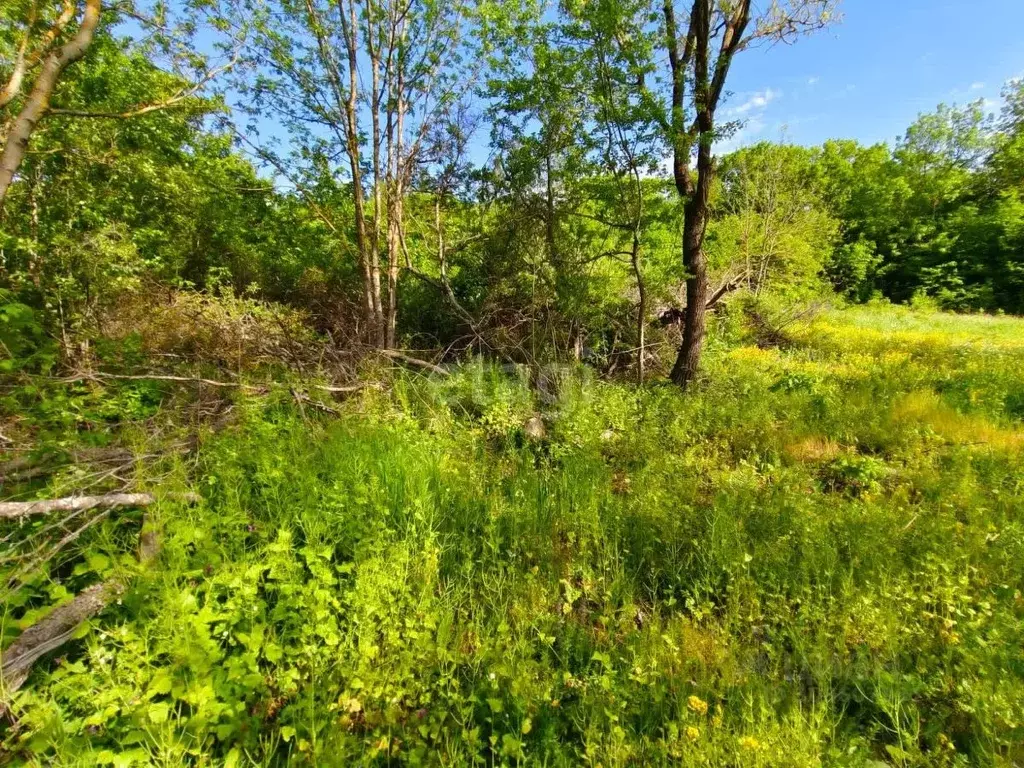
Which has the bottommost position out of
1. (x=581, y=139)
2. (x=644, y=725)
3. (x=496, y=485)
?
(x=644, y=725)

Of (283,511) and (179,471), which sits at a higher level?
(179,471)

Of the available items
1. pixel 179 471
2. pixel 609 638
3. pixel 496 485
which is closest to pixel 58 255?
pixel 179 471

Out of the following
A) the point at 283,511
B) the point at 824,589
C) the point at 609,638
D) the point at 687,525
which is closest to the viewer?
the point at 609,638

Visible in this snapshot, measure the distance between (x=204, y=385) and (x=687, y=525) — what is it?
489 centimetres

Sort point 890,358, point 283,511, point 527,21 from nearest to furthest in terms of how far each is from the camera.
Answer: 1. point 283,511
2. point 527,21
3. point 890,358

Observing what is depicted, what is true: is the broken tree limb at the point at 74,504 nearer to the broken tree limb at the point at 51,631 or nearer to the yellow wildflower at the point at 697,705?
the broken tree limb at the point at 51,631

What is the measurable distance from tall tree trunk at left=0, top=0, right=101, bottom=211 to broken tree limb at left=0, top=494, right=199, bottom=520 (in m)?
1.51

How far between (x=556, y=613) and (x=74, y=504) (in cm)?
277

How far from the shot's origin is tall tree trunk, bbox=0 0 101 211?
211 centimetres

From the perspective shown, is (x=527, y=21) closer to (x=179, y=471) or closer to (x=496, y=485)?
(x=496, y=485)

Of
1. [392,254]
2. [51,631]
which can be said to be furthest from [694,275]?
[51,631]

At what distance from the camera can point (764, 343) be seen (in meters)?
11.2

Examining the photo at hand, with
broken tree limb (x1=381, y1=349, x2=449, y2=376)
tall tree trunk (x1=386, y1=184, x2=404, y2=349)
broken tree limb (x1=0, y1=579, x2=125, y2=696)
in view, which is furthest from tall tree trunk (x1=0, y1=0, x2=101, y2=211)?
tall tree trunk (x1=386, y1=184, x2=404, y2=349)

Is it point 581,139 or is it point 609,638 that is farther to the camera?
point 581,139
